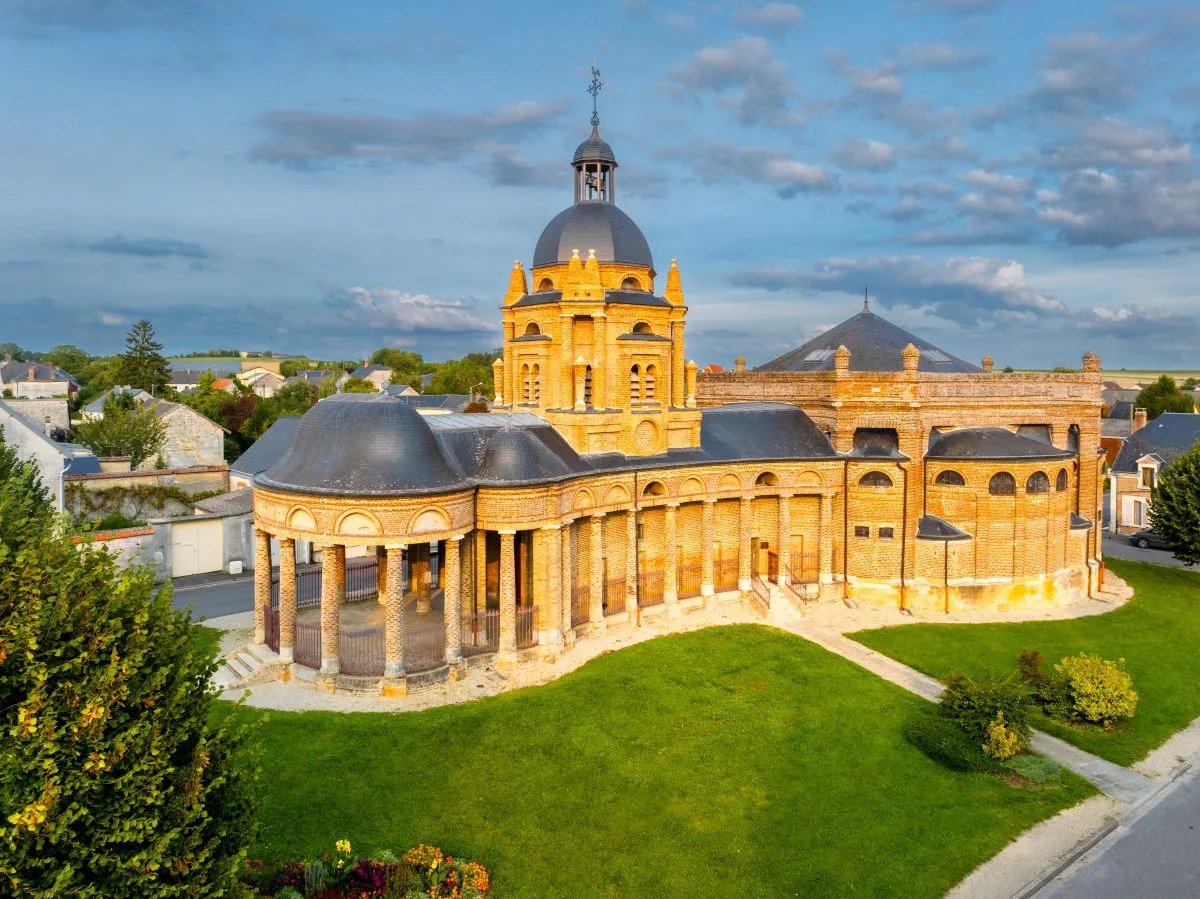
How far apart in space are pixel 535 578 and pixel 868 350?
2187 cm

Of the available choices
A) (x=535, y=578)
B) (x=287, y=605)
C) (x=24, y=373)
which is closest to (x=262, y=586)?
(x=287, y=605)

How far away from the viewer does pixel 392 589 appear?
23.6 meters

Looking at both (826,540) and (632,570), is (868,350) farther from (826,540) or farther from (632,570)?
(632,570)

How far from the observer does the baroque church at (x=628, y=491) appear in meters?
24.5

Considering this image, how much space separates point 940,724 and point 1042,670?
299 inches

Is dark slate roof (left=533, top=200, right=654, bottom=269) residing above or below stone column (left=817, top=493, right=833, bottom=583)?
above

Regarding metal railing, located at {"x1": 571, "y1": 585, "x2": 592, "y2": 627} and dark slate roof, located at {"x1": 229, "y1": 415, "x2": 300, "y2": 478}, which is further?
dark slate roof, located at {"x1": 229, "y1": 415, "x2": 300, "y2": 478}

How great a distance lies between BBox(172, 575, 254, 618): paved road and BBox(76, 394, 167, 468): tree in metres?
19.7

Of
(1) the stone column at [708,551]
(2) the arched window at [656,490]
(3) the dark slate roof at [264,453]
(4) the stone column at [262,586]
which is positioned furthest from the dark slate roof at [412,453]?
(3) the dark slate roof at [264,453]

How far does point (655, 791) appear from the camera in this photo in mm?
18984

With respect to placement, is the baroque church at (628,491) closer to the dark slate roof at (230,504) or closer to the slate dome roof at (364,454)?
the slate dome roof at (364,454)

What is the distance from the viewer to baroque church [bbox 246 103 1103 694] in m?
24.5

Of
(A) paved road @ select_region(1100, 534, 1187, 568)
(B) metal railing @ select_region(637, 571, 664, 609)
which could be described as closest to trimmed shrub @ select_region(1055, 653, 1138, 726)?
(B) metal railing @ select_region(637, 571, 664, 609)

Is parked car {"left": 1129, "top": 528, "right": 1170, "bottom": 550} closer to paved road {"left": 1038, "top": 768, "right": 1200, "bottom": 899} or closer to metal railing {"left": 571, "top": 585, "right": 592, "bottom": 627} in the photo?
paved road {"left": 1038, "top": 768, "right": 1200, "bottom": 899}
